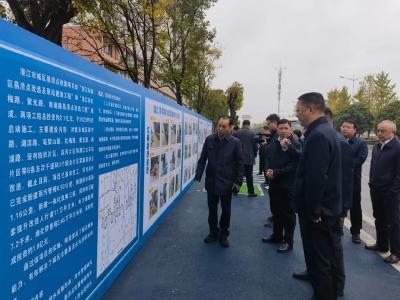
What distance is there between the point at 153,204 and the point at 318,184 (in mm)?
2929

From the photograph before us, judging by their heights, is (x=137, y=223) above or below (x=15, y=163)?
below

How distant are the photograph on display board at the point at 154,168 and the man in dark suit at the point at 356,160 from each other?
2929 millimetres

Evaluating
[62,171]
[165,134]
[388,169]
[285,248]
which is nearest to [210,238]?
[285,248]

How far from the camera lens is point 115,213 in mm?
3434

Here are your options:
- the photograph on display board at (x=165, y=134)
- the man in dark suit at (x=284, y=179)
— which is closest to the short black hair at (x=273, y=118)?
the man in dark suit at (x=284, y=179)

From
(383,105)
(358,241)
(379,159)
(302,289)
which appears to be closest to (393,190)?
(379,159)

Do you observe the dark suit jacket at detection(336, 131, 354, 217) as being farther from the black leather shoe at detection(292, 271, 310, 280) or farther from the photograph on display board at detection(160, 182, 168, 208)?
the photograph on display board at detection(160, 182, 168, 208)

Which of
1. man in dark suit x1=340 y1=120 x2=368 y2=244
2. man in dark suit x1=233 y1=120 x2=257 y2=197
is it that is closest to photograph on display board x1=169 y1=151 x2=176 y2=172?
man in dark suit x1=233 y1=120 x2=257 y2=197

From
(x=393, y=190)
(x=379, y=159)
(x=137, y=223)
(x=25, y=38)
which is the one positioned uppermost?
(x=25, y=38)

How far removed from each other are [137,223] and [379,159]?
345 cm

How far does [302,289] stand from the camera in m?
3.54

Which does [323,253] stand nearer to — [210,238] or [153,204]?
[210,238]

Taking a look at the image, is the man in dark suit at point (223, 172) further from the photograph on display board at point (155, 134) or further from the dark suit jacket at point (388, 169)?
A: the dark suit jacket at point (388, 169)

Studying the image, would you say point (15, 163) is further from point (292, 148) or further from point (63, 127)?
point (292, 148)
